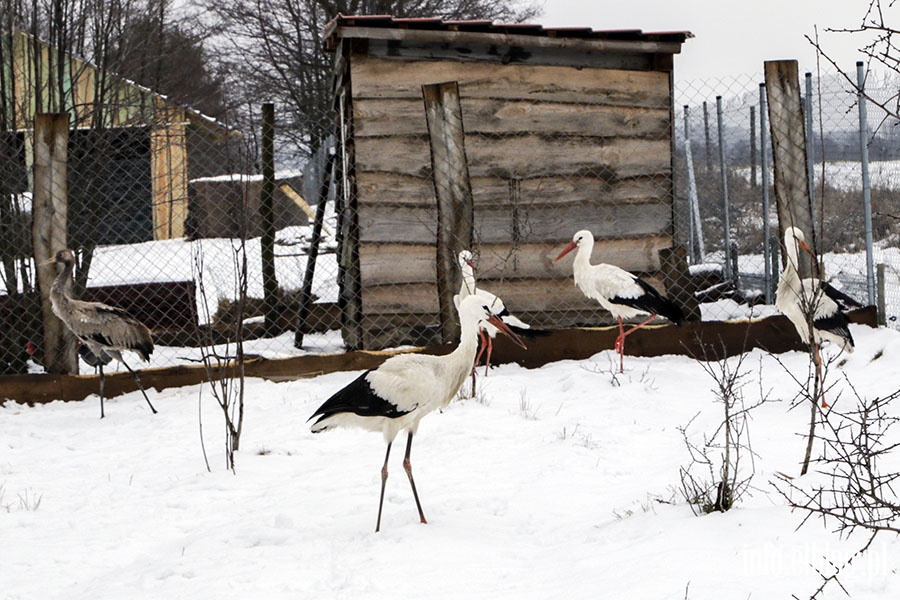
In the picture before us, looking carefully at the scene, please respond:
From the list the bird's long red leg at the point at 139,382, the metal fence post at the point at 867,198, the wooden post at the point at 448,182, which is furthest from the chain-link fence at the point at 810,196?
the bird's long red leg at the point at 139,382

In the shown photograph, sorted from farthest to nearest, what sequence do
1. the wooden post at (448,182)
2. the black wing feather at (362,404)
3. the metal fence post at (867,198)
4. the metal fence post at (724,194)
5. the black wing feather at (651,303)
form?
the metal fence post at (724,194) → the metal fence post at (867,198) → the black wing feather at (651,303) → the wooden post at (448,182) → the black wing feather at (362,404)

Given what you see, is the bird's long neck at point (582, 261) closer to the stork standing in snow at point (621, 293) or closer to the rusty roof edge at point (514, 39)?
the stork standing in snow at point (621, 293)

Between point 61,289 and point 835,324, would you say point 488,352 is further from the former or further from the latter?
point 61,289

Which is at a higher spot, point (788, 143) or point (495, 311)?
point (788, 143)

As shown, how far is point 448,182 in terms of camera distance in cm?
835

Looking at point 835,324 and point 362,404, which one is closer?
point 362,404

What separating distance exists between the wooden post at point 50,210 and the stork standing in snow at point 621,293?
445cm

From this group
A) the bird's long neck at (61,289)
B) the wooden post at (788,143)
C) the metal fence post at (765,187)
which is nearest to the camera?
the bird's long neck at (61,289)

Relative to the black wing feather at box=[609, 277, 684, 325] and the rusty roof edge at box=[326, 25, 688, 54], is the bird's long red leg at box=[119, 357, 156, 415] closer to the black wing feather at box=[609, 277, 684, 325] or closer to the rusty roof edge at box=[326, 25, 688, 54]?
the rusty roof edge at box=[326, 25, 688, 54]

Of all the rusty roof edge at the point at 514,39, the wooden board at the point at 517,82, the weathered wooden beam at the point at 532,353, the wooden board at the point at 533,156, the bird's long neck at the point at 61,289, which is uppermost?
the rusty roof edge at the point at 514,39

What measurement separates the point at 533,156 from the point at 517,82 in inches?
29.1

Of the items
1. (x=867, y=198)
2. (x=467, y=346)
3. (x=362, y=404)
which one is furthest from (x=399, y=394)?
(x=867, y=198)

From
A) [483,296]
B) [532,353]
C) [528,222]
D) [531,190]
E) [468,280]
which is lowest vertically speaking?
[532,353]

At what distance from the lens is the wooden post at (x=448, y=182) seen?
8344 millimetres
